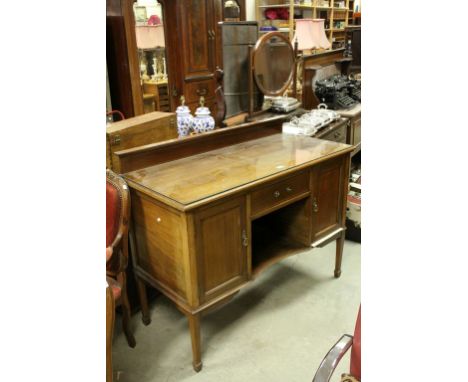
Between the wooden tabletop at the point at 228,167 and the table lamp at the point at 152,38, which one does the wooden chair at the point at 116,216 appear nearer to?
the wooden tabletop at the point at 228,167

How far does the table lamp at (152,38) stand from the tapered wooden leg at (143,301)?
190 cm

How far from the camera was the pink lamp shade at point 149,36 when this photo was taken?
3.01m

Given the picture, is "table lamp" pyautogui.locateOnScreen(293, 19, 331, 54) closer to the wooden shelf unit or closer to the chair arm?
the wooden shelf unit

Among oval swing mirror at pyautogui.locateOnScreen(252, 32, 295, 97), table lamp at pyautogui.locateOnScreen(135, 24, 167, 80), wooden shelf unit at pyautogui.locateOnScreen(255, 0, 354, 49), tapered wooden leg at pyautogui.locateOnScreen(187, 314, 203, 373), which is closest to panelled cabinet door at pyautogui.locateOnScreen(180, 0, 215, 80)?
table lamp at pyautogui.locateOnScreen(135, 24, 167, 80)

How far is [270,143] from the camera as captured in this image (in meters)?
2.17

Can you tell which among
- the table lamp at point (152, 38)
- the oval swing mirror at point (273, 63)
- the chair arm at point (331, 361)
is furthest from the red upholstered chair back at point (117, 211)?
the table lamp at point (152, 38)

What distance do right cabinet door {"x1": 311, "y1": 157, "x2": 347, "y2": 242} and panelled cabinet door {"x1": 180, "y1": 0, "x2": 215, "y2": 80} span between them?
6.23ft

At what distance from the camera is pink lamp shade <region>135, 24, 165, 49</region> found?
3.01 metres

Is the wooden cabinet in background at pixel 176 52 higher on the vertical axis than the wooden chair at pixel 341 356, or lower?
higher
